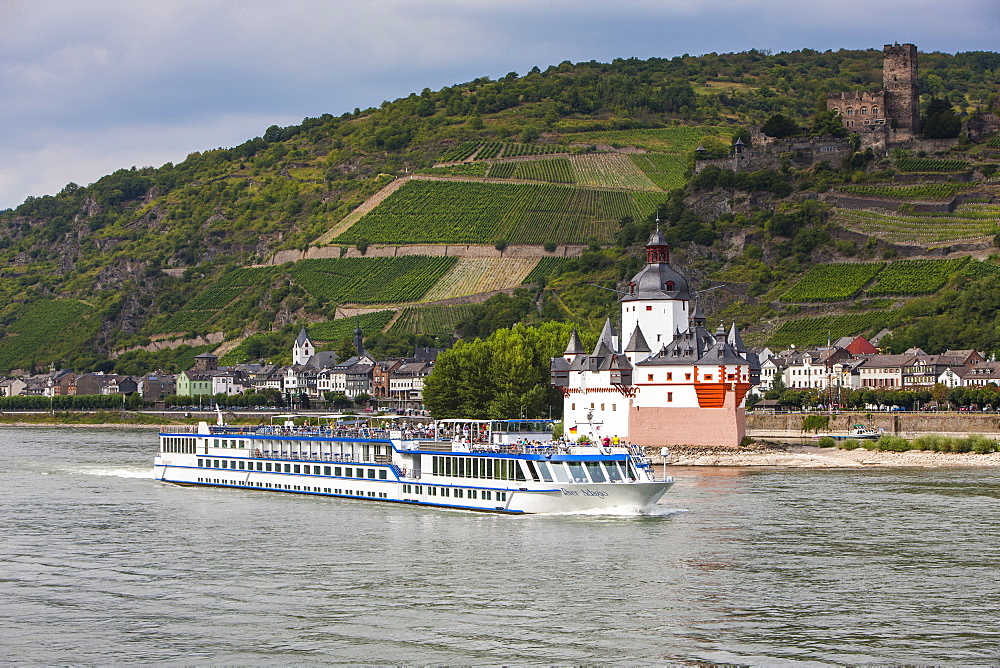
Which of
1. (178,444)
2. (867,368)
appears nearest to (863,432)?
(867,368)

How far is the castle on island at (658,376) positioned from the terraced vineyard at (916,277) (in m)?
32.1

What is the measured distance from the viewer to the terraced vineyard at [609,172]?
15162 centimetres

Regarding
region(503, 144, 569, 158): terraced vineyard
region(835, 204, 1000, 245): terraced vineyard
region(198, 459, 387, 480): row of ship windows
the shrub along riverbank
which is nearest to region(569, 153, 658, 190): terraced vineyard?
region(503, 144, 569, 158): terraced vineyard

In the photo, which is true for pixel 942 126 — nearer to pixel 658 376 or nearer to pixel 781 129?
pixel 781 129

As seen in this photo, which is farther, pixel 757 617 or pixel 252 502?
pixel 252 502

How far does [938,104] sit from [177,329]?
3343 inches

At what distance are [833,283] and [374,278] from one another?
171ft

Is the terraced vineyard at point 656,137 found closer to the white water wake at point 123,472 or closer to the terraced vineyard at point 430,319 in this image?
the terraced vineyard at point 430,319

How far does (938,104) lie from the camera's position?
134 metres

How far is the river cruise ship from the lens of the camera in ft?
131

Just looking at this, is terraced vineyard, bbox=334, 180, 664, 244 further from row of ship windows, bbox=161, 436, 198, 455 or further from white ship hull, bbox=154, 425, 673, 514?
white ship hull, bbox=154, 425, 673, 514

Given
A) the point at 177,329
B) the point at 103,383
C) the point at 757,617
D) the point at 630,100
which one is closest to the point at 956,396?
the point at 757,617

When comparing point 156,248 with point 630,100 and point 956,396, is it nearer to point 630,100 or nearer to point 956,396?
point 630,100

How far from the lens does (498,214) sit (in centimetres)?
14525
